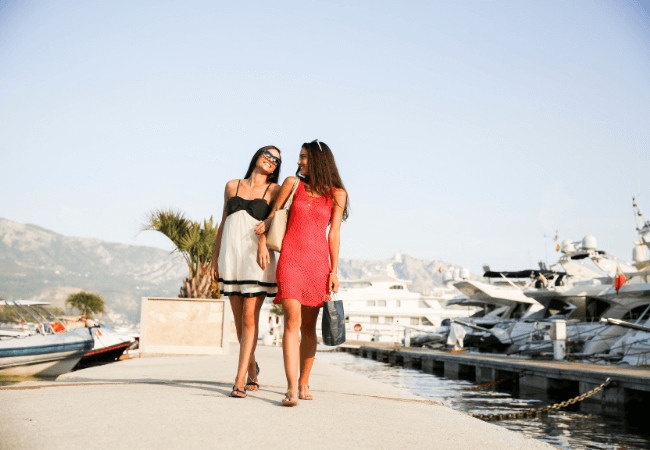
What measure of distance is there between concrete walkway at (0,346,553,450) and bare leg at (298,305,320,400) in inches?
7.6

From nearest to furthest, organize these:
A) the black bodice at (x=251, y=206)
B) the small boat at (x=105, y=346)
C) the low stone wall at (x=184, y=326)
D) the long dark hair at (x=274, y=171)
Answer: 1. the black bodice at (x=251, y=206)
2. the long dark hair at (x=274, y=171)
3. the low stone wall at (x=184, y=326)
4. the small boat at (x=105, y=346)

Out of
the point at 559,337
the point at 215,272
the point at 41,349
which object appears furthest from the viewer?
the point at 559,337

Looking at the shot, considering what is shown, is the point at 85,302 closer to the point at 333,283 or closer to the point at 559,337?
the point at 559,337

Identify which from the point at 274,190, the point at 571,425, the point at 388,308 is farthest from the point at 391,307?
the point at 274,190

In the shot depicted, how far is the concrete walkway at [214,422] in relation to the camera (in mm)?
2326

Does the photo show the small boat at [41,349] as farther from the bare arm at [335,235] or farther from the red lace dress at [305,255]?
the bare arm at [335,235]

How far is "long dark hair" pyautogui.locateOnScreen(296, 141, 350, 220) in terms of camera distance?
13.0ft

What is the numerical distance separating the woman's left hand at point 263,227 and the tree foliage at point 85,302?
60027mm

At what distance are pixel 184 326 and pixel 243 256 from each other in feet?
27.1

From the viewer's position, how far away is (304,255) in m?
3.75

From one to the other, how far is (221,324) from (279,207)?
8523 mm

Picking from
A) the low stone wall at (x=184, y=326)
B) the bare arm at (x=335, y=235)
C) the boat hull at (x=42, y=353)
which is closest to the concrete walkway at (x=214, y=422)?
the bare arm at (x=335, y=235)

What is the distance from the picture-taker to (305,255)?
12.3 ft

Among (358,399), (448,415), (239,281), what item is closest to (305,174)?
(239,281)
